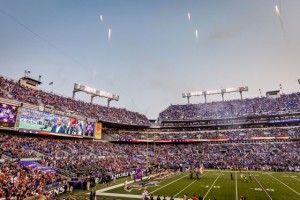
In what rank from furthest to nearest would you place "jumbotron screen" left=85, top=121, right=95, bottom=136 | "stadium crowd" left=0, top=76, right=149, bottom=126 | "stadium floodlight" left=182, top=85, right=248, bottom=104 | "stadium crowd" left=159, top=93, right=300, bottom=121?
"stadium floodlight" left=182, top=85, right=248, bottom=104 → "stadium crowd" left=159, top=93, right=300, bottom=121 → "jumbotron screen" left=85, top=121, right=95, bottom=136 → "stadium crowd" left=0, top=76, right=149, bottom=126

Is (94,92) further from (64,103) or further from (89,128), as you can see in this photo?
(89,128)

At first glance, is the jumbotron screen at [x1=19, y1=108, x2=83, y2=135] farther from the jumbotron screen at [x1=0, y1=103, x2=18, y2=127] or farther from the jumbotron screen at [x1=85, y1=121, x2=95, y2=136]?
the jumbotron screen at [x1=85, y1=121, x2=95, y2=136]

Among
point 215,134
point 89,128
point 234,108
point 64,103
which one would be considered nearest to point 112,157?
point 89,128

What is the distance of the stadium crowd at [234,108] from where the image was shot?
63969 mm

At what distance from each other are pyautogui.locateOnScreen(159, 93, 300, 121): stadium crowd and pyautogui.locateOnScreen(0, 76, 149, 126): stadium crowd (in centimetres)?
1440

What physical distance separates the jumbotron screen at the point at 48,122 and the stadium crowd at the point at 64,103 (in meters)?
2.34

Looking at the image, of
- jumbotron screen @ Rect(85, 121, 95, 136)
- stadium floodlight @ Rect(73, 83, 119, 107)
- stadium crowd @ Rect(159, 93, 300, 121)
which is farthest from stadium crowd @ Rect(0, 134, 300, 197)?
stadium floodlight @ Rect(73, 83, 119, 107)

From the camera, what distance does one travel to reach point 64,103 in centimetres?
→ 4891

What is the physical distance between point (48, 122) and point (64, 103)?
10445 millimetres

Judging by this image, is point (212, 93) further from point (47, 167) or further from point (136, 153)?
point (47, 167)

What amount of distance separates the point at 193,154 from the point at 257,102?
31.0 metres

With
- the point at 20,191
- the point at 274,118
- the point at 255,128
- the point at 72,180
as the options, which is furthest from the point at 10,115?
the point at 274,118

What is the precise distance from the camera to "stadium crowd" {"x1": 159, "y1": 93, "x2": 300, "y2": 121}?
2518 inches

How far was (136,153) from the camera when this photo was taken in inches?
2212
